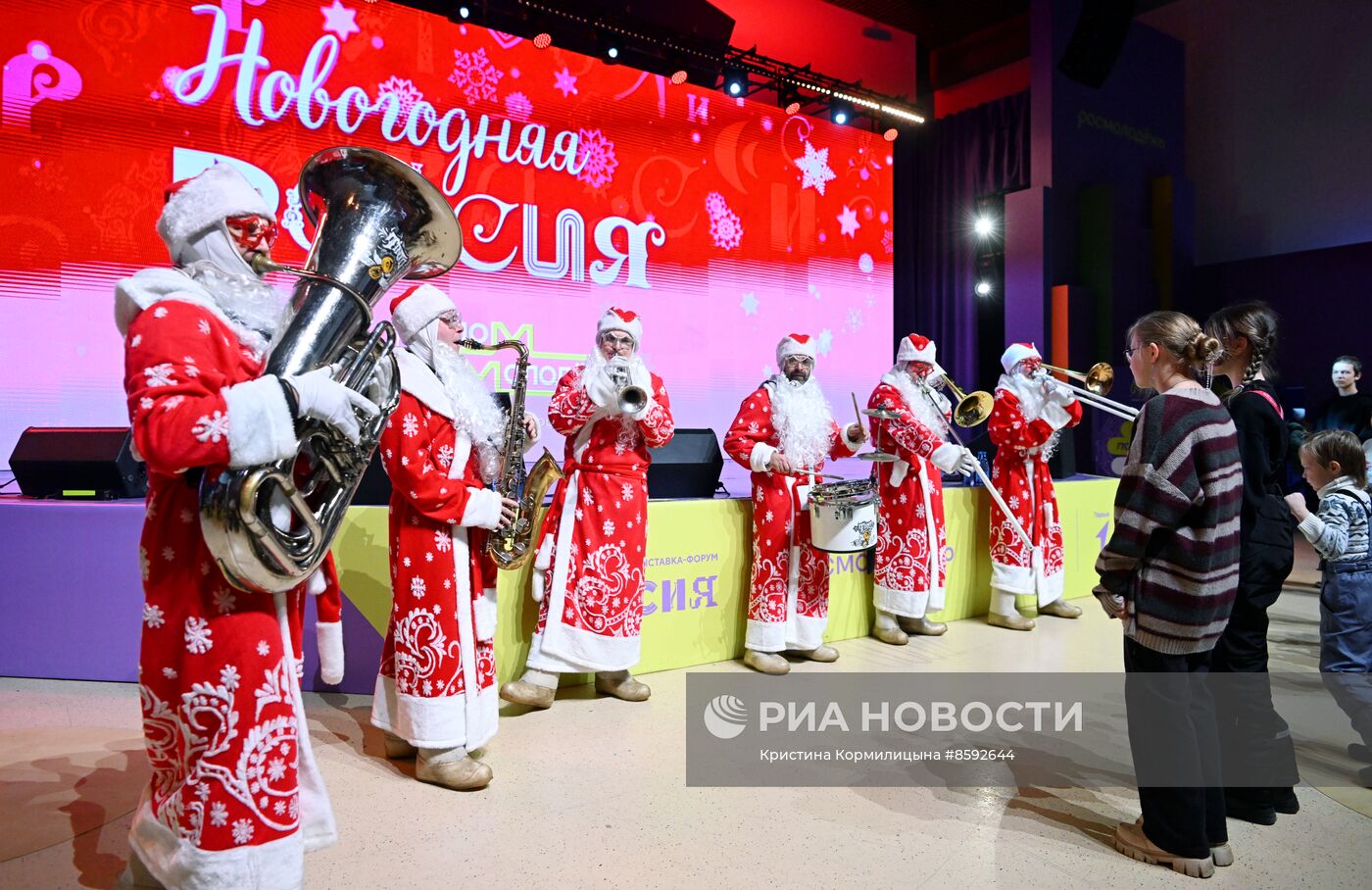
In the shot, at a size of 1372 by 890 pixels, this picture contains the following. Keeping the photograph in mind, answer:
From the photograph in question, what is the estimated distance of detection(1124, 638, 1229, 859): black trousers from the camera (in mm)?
2115

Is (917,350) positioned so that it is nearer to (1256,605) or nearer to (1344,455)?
(1344,455)

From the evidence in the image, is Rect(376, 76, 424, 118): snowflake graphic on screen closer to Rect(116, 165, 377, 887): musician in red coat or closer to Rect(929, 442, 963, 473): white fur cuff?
Rect(929, 442, 963, 473): white fur cuff

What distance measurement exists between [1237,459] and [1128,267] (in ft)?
25.2

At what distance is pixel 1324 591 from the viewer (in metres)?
2.94

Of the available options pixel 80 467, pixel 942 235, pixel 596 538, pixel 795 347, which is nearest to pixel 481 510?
pixel 596 538

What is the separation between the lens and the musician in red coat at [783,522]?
4.00 m

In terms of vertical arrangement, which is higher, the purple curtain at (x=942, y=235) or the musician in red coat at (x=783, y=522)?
the purple curtain at (x=942, y=235)

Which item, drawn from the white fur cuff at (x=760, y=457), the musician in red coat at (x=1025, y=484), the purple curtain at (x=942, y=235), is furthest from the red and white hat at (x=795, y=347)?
the purple curtain at (x=942, y=235)

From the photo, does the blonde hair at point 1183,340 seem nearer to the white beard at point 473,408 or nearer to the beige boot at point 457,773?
the white beard at point 473,408

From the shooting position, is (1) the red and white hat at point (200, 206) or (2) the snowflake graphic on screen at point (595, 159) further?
(2) the snowflake graphic on screen at point (595, 159)

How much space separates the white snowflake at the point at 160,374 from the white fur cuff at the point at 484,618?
1.48 metres

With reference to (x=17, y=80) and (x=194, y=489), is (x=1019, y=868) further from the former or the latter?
(x=17, y=80)

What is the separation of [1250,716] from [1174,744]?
52 cm

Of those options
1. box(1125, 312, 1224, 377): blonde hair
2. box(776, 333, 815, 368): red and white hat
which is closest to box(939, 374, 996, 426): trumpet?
box(776, 333, 815, 368): red and white hat
